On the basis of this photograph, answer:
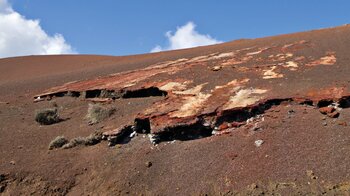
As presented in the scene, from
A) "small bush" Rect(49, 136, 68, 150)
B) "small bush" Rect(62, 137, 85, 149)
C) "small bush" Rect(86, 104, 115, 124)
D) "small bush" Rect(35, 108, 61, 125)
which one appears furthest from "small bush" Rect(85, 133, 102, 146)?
"small bush" Rect(35, 108, 61, 125)

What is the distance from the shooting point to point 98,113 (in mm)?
17234

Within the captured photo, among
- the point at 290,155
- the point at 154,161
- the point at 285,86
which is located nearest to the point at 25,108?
the point at 154,161

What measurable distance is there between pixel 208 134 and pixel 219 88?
2.90 m

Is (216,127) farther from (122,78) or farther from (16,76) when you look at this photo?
(16,76)

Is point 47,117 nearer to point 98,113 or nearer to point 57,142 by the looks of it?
point 98,113

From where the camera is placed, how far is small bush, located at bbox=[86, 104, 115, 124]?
1703cm

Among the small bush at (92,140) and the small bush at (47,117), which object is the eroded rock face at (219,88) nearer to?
the small bush at (92,140)

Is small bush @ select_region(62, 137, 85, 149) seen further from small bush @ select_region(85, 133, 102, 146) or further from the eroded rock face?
the eroded rock face

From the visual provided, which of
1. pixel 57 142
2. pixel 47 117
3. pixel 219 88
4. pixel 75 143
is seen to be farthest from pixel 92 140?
pixel 219 88

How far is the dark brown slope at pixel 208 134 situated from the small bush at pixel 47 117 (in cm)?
44

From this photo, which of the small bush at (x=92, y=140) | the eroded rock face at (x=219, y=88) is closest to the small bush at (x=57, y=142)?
the small bush at (x=92, y=140)

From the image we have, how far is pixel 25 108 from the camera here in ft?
69.1

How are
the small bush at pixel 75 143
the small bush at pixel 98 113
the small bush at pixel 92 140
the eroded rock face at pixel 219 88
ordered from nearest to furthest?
1. the eroded rock face at pixel 219 88
2. the small bush at pixel 92 140
3. the small bush at pixel 75 143
4. the small bush at pixel 98 113

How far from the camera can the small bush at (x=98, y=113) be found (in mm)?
17031
